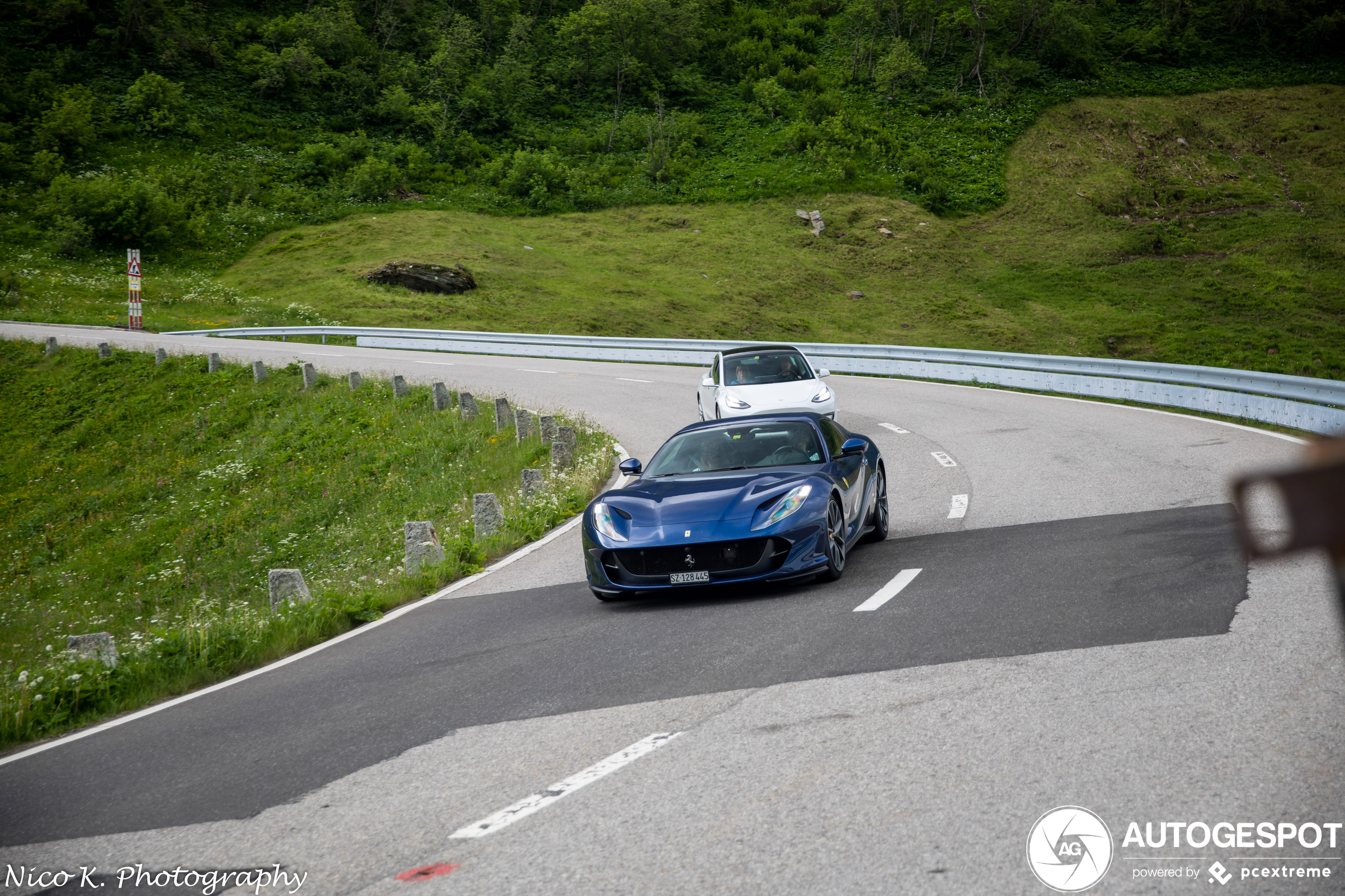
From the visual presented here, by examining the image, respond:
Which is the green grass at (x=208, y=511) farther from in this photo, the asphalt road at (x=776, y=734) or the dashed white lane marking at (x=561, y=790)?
the dashed white lane marking at (x=561, y=790)

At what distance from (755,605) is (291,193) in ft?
198

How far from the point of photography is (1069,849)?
3.39m

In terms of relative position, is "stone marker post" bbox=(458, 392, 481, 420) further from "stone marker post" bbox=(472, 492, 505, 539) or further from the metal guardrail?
the metal guardrail

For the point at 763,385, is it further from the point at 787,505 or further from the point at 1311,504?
the point at 1311,504

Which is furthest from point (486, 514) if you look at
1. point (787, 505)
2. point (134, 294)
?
point (134, 294)

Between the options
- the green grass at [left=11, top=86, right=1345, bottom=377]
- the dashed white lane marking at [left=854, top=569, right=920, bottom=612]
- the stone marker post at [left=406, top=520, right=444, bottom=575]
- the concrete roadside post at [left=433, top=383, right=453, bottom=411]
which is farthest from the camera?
the green grass at [left=11, top=86, right=1345, bottom=377]

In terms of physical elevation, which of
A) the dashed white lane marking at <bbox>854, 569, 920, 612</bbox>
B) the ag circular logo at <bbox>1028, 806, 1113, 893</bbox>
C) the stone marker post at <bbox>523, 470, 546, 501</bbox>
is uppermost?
the ag circular logo at <bbox>1028, 806, 1113, 893</bbox>

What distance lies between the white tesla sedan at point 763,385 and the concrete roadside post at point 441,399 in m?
5.33

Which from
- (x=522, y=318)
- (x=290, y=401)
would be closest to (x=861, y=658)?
(x=290, y=401)

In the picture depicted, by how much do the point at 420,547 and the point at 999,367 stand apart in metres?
17.2

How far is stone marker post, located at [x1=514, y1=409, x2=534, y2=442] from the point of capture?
17.0 m

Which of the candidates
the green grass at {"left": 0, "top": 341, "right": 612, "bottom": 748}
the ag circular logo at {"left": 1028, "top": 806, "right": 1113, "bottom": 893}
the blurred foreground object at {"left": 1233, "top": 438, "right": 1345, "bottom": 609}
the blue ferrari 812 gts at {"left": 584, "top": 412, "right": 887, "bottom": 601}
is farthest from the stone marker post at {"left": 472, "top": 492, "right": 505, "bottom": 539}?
the blurred foreground object at {"left": 1233, "top": 438, "right": 1345, "bottom": 609}
